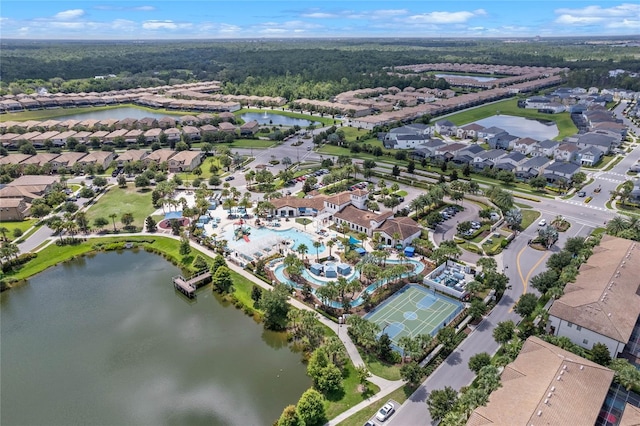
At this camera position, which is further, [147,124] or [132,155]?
[147,124]

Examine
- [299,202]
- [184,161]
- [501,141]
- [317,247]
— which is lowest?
[317,247]

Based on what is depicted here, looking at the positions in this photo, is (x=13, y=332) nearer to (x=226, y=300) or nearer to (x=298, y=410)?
(x=226, y=300)

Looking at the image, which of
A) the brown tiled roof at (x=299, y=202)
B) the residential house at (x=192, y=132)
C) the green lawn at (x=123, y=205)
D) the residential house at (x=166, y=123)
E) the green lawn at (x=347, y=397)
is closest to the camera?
the green lawn at (x=347, y=397)

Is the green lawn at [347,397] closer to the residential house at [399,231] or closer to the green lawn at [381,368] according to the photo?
the green lawn at [381,368]

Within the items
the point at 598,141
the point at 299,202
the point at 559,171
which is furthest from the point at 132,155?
the point at 598,141

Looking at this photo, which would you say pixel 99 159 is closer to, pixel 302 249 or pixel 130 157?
pixel 130 157

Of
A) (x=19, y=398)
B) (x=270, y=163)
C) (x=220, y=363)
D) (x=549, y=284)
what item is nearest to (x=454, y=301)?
(x=549, y=284)

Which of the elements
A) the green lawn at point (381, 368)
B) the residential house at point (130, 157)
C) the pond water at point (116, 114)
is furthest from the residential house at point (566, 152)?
the pond water at point (116, 114)
